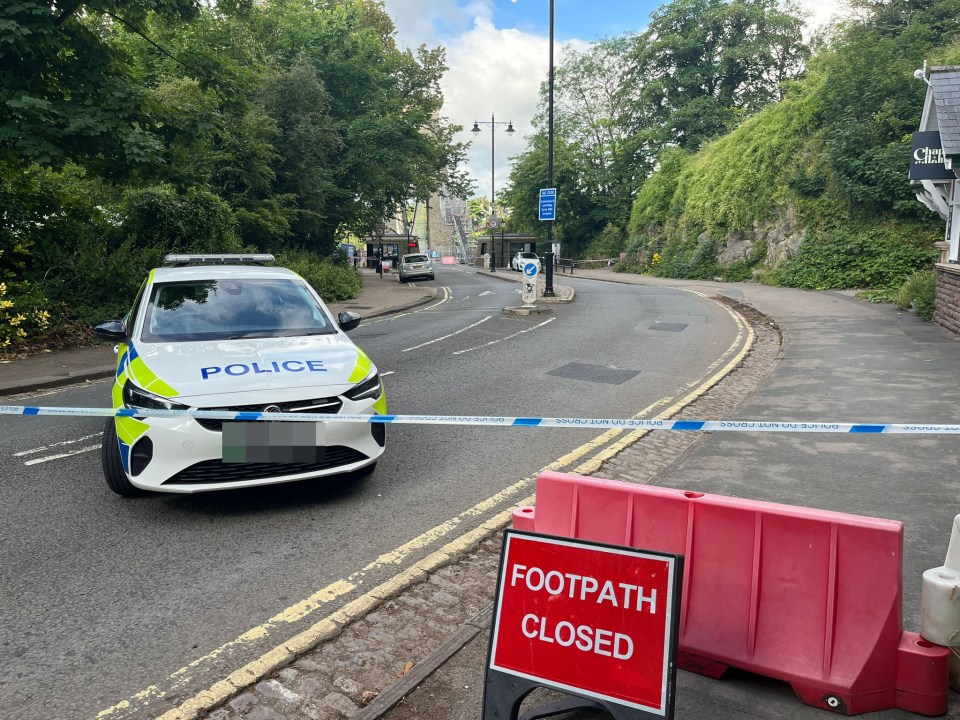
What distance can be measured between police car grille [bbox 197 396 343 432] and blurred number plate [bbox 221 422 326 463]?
0.09 m

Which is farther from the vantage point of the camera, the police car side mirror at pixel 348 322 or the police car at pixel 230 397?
the police car side mirror at pixel 348 322

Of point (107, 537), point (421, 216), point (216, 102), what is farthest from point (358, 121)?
point (421, 216)

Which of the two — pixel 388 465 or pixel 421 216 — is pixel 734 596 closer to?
pixel 388 465

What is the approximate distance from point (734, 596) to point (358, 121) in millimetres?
30311

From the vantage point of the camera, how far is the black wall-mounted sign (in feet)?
62.6

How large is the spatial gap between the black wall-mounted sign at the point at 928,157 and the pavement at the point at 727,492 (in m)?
7.74

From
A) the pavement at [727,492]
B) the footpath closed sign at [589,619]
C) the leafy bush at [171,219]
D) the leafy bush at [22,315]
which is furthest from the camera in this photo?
the leafy bush at [171,219]

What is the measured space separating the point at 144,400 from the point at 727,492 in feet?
14.2

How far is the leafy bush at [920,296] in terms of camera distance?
1642 cm

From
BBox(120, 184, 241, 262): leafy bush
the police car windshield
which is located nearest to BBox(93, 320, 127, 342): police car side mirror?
the police car windshield

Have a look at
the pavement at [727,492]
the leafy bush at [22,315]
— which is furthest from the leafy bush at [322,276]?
the pavement at [727,492]

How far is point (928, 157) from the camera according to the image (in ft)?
63.1

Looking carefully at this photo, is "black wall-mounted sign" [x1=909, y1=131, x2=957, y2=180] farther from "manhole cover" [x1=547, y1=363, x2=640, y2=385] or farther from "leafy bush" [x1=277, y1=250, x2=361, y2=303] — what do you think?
"leafy bush" [x1=277, y1=250, x2=361, y2=303]

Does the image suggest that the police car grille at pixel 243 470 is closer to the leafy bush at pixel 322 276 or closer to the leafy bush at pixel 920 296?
the leafy bush at pixel 920 296
